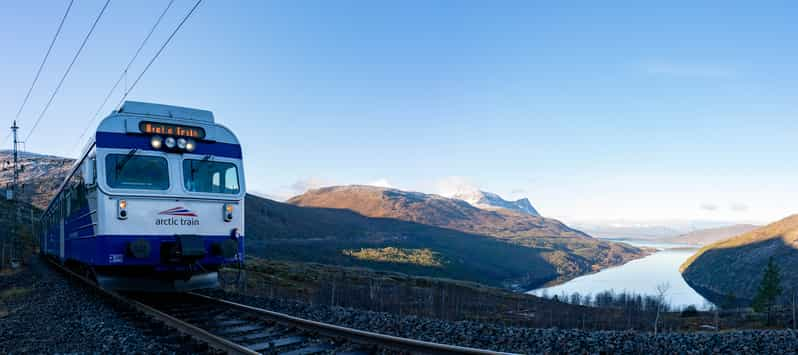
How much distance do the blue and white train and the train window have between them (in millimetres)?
24

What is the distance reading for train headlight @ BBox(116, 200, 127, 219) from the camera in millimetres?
13688

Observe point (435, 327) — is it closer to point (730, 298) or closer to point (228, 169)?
point (228, 169)

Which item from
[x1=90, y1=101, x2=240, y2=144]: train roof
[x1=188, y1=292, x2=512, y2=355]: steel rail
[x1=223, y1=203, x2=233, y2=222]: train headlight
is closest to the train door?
[x1=90, y1=101, x2=240, y2=144]: train roof

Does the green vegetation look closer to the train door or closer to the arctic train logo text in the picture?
the arctic train logo text

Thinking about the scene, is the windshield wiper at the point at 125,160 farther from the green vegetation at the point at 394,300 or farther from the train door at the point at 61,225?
the train door at the point at 61,225

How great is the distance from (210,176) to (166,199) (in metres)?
1.42

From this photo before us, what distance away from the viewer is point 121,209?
1373 centimetres

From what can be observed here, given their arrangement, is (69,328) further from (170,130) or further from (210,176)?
(170,130)

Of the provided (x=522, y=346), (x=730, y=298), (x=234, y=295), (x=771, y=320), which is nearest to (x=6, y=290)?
(x=234, y=295)

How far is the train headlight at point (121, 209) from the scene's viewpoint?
44.9 feet

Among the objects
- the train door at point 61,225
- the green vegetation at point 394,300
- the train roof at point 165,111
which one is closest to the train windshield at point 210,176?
the train roof at point 165,111

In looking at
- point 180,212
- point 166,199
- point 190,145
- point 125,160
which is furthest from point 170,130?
point 180,212

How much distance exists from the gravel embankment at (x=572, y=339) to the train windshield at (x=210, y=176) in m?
5.55

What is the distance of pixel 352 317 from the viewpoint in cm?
1287
